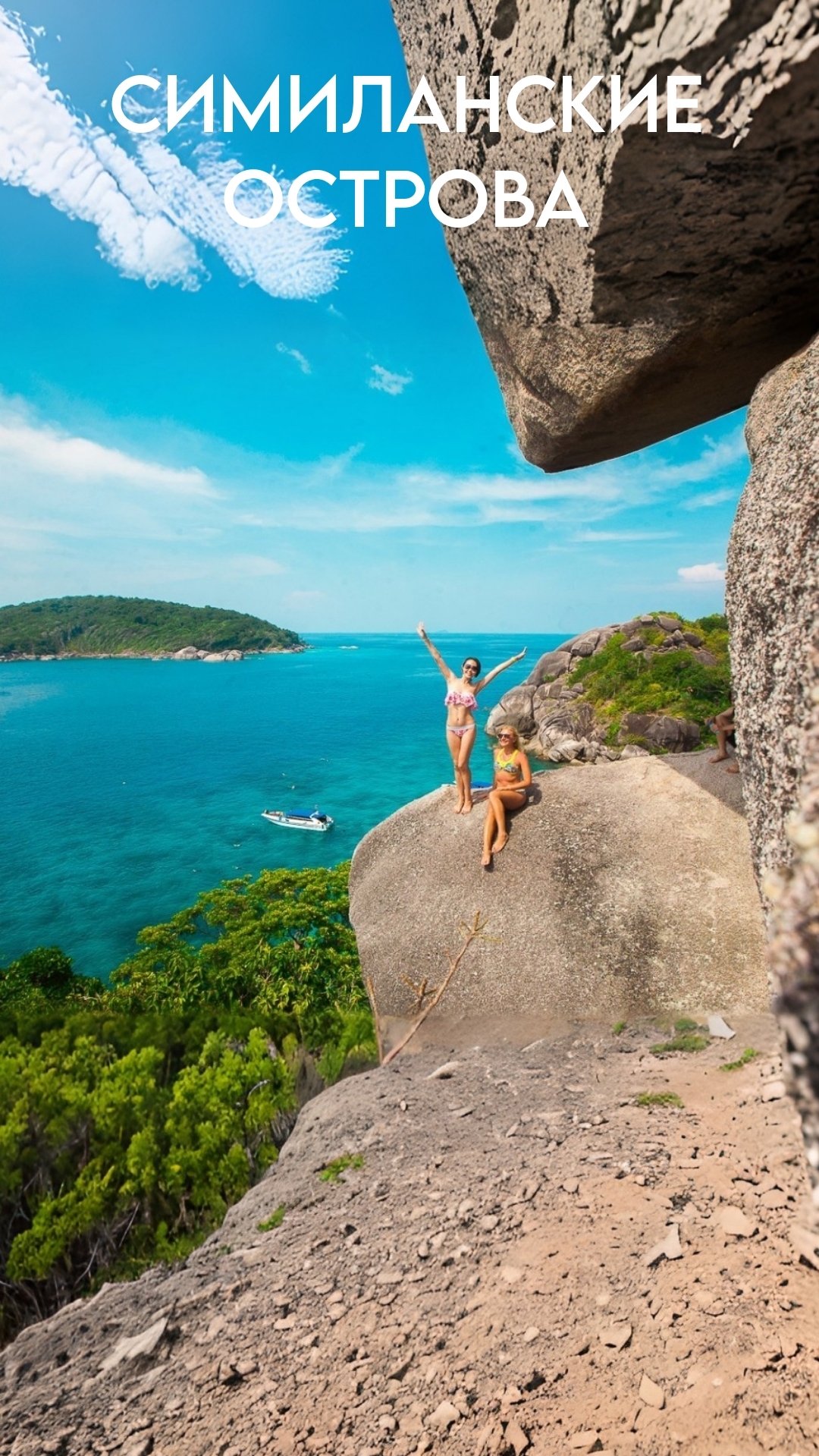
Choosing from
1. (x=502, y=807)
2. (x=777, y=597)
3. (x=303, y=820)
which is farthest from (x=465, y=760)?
(x=303, y=820)

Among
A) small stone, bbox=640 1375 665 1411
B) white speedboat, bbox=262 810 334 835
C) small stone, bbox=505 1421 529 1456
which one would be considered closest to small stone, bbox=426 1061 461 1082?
small stone, bbox=505 1421 529 1456

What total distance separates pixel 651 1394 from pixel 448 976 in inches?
196

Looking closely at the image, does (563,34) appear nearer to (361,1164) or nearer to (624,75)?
(624,75)

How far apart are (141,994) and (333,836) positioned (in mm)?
22994

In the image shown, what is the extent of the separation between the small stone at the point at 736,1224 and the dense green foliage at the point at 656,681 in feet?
119

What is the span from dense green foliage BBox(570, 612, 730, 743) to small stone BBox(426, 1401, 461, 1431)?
37352 millimetres

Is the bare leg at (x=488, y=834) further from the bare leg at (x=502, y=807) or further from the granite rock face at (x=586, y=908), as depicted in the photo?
the granite rock face at (x=586, y=908)

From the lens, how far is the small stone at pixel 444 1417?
3296 mm

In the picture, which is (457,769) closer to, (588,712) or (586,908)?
(586,908)

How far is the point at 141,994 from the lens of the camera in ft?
75.1

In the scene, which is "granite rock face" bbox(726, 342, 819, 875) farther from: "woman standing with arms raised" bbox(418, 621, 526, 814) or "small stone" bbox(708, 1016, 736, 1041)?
"woman standing with arms raised" bbox(418, 621, 526, 814)

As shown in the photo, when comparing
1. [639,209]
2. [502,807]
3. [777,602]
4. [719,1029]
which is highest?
[639,209]

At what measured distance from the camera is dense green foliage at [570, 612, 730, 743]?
131 feet

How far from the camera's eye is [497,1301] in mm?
3910
